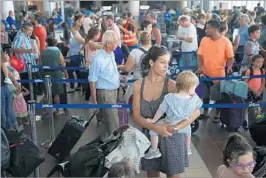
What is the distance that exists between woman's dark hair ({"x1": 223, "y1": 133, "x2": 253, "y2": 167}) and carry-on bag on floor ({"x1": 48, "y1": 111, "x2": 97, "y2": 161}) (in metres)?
2.15

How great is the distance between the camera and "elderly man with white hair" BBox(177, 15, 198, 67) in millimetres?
7332

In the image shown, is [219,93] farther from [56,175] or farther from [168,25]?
[168,25]

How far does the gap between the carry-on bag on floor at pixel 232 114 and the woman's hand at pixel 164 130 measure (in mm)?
2235

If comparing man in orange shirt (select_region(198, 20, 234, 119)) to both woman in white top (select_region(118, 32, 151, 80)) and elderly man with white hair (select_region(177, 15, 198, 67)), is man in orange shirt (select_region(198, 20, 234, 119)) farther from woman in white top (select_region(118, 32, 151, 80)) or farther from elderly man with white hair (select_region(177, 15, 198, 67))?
elderly man with white hair (select_region(177, 15, 198, 67))

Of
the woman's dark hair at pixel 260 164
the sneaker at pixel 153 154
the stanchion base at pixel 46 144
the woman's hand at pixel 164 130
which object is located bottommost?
the stanchion base at pixel 46 144

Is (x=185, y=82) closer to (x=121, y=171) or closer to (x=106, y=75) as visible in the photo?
(x=121, y=171)

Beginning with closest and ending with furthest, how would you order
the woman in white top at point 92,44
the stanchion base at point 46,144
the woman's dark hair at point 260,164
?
the woman's dark hair at point 260,164 < the stanchion base at point 46,144 < the woman in white top at point 92,44

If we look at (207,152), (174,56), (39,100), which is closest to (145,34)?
(207,152)

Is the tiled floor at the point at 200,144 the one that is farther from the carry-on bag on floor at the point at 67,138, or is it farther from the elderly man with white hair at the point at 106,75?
the elderly man with white hair at the point at 106,75

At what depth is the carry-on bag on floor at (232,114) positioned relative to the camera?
5.15 meters

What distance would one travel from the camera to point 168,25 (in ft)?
51.1

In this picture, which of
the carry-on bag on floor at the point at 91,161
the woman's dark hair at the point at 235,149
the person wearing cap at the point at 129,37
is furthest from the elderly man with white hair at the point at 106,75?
the person wearing cap at the point at 129,37

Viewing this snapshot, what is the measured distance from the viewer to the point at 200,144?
203 inches

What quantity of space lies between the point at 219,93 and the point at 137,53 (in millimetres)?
1489
